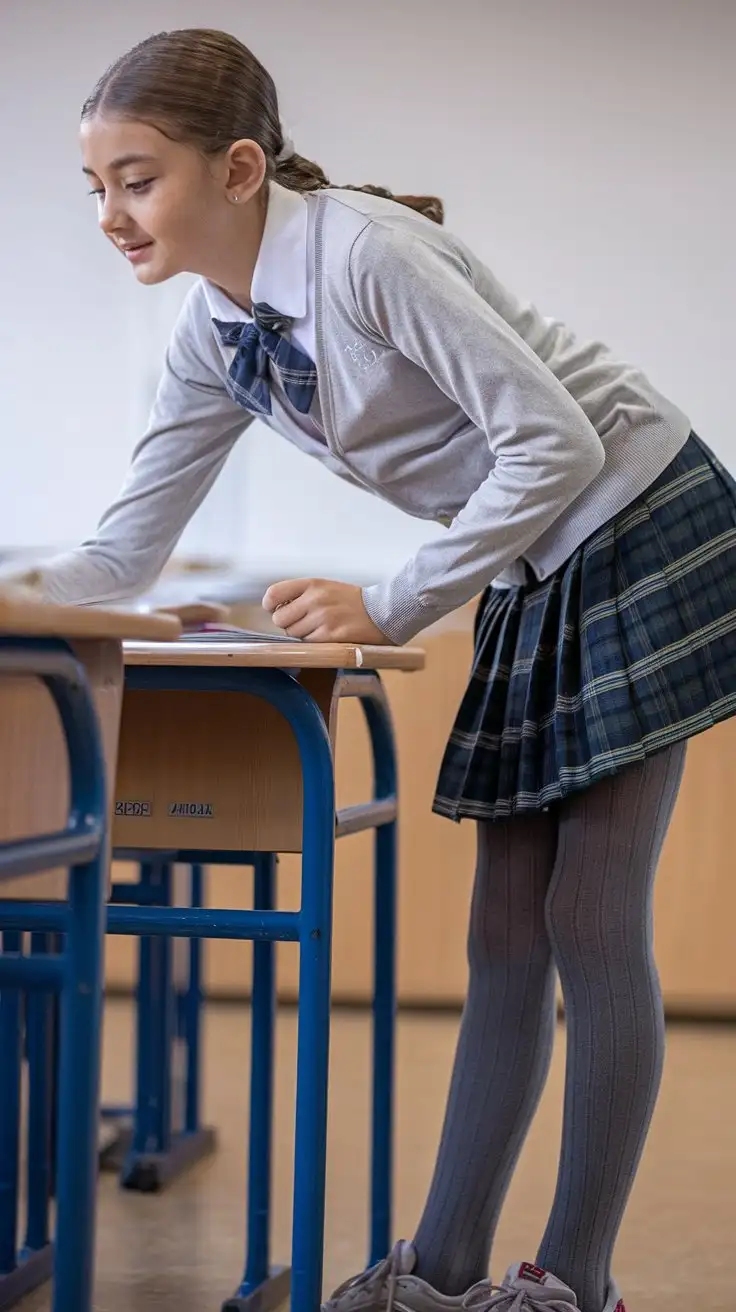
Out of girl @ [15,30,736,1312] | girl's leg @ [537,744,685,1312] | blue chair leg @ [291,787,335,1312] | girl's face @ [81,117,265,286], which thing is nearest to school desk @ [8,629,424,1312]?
blue chair leg @ [291,787,335,1312]

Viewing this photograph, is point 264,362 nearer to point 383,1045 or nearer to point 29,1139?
point 383,1045

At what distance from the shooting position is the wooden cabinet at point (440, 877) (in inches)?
117

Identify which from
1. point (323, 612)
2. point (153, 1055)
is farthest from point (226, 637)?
point (153, 1055)

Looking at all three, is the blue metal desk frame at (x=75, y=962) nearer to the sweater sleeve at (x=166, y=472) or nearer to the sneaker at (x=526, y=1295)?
the sneaker at (x=526, y=1295)

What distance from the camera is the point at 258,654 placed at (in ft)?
3.78

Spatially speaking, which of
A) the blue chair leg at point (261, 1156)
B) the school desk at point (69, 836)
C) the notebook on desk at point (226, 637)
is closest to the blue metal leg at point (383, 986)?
the blue chair leg at point (261, 1156)

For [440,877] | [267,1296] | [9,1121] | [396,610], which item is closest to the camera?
[396,610]

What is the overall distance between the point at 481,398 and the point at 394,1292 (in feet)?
2.69

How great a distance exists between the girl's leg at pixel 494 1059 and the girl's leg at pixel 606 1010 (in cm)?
8

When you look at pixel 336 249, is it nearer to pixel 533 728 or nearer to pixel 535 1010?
pixel 533 728

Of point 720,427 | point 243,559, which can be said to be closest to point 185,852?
point 243,559

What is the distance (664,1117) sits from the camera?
2324 mm

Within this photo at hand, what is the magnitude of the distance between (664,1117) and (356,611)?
1.40 meters

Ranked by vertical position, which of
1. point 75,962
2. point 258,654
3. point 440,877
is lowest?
point 75,962
